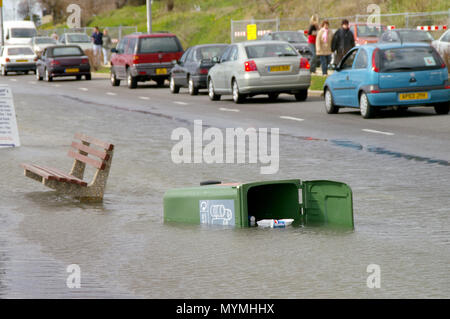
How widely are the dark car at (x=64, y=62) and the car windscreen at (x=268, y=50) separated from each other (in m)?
18.5

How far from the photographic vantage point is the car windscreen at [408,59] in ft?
66.0

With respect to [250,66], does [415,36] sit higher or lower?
higher

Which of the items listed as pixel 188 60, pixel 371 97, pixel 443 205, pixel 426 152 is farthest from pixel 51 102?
pixel 443 205

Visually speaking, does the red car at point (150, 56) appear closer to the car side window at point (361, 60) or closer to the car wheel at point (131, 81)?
the car wheel at point (131, 81)

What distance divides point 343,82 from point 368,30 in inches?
879

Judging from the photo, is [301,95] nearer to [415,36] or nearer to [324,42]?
[324,42]

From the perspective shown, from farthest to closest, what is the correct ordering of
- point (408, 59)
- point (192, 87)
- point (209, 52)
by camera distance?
point (209, 52) < point (192, 87) < point (408, 59)

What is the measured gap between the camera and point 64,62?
4350cm

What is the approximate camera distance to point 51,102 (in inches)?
1163

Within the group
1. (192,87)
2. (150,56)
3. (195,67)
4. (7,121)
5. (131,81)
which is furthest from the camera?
(131,81)

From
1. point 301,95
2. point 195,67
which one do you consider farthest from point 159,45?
point 301,95

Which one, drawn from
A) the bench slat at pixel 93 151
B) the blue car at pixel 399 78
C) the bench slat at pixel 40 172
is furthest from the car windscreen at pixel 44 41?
the bench slat at pixel 40 172

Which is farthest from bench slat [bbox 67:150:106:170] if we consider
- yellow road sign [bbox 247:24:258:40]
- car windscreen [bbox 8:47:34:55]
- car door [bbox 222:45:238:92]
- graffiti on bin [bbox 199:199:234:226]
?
A: car windscreen [bbox 8:47:34:55]

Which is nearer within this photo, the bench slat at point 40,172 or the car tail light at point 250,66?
the bench slat at point 40,172
